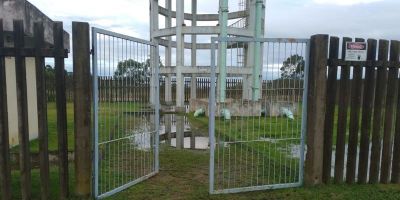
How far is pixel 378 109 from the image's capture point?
574 centimetres

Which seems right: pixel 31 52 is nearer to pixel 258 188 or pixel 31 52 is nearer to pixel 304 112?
pixel 258 188

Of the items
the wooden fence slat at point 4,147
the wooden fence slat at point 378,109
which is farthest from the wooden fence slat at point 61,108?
the wooden fence slat at point 378,109

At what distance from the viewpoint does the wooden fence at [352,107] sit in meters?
5.46

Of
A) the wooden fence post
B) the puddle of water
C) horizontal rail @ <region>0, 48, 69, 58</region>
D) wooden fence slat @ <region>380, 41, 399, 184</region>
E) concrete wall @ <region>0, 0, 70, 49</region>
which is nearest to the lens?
horizontal rail @ <region>0, 48, 69, 58</region>

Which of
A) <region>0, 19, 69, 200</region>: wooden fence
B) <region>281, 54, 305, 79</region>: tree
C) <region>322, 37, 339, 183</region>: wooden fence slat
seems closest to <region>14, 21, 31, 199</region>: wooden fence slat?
<region>0, 19, 69, 200</region>: wooden fence

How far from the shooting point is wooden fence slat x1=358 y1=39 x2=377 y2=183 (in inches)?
218

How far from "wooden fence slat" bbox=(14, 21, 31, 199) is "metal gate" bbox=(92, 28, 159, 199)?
84cm

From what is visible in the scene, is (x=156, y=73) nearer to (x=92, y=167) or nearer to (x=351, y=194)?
(x=92, y=167)

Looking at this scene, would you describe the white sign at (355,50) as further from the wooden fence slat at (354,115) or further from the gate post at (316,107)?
the gate post at (316,107)

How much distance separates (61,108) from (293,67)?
345 centimetres

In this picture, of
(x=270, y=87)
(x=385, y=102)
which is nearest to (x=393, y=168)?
(x=385, y=102)

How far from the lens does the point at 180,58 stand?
18484mm

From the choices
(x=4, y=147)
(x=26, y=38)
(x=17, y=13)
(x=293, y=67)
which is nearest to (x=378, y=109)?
(x=293, y=67)

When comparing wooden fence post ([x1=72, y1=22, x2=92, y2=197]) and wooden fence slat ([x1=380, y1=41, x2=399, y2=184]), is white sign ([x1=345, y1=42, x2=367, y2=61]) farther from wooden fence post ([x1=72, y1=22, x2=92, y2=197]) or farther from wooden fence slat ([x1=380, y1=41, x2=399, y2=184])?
wooden fence post ([x1=72, y1=22, x2=92, y2=197])
